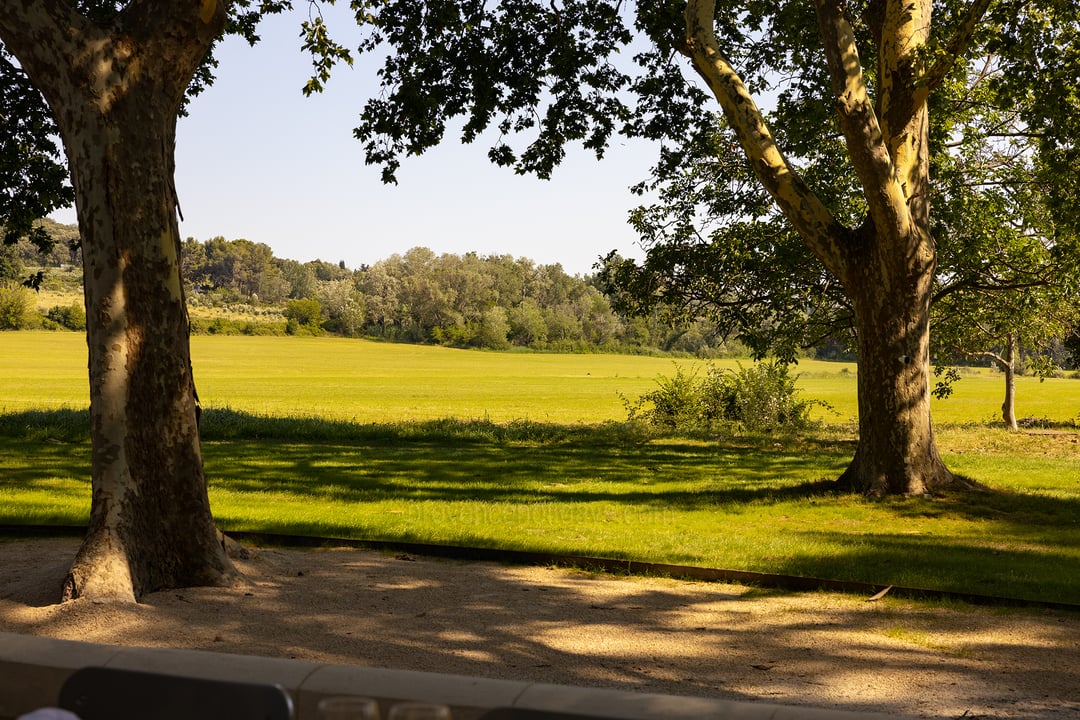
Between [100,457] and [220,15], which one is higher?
[220,15]

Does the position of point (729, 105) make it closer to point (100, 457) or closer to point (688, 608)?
point (688, 608)

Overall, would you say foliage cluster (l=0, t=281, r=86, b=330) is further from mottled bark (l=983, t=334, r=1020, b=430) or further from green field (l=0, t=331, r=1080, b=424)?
mottled bark (l=983, t=334, r=1020, b=430)

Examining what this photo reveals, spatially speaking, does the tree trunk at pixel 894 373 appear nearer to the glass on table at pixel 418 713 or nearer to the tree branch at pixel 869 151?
the tree branch at pixel 869 151

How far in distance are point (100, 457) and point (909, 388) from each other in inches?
395

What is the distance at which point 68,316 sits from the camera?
102375mm

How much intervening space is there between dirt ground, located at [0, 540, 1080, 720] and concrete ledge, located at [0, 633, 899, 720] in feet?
7.24

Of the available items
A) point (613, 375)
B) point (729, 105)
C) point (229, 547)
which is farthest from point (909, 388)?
point (613, 375)

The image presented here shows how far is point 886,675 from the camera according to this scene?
634 centimetres

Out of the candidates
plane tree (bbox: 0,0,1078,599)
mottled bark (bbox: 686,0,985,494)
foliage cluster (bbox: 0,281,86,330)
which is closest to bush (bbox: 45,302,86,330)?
foliage cluster (bbox: 0,281,86,330)

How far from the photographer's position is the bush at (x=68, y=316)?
102m

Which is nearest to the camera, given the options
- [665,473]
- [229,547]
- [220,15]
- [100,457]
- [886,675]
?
[886,675]

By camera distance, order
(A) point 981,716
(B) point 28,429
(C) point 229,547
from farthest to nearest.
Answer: (B) point 28,429 < (C) point 229,547 < (A) point 981,716

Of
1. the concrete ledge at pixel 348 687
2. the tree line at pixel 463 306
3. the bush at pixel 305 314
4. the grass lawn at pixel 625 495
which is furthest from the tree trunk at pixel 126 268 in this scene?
the bush at pixel 305 314

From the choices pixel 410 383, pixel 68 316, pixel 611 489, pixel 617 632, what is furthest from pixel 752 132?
pixel 68 316
